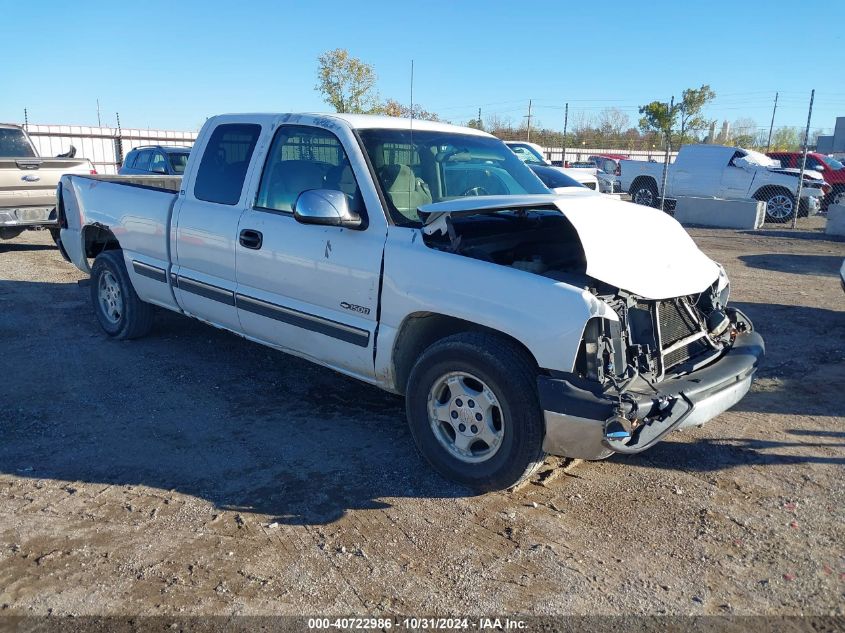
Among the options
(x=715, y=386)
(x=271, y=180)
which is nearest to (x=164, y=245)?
(x=271, y=180)

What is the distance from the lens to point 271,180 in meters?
4.81

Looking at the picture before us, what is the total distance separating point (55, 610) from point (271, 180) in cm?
295

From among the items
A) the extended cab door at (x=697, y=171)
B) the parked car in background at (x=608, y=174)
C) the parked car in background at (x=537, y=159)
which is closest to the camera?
the parked car in background at (x=537, y=159)

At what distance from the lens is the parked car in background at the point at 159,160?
13.3 meters

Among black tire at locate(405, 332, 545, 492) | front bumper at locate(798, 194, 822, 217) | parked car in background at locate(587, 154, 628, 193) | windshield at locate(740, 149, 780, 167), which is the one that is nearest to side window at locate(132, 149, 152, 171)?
black tire at locate(405, 332, 545, 492)

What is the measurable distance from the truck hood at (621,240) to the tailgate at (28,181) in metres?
8.85

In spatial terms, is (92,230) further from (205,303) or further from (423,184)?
(423,184)

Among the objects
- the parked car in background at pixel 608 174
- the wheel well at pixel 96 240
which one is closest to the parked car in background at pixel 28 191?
the wheel well at pixel 96 240

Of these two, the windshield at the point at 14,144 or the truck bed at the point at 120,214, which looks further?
the windshield at the point at 14,144

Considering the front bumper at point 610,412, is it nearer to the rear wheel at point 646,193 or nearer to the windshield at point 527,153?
the windshield at point 527,153

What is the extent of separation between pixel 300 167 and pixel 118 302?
111 inches

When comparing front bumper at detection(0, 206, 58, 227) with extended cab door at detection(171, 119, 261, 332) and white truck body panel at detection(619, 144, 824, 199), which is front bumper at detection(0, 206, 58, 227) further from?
white truck body panel at detection(619, 144, 824, 199)

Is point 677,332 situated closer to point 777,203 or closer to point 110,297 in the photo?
point 110,297

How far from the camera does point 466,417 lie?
149 inches
